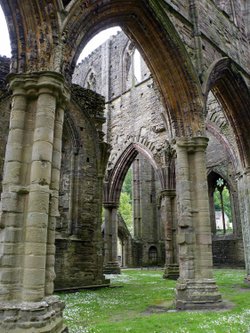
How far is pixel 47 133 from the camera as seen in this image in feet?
14.5

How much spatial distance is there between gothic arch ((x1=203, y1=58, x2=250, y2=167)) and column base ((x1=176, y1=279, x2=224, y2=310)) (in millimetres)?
5358

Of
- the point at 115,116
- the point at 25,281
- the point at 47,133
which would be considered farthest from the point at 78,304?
the point at 115,116

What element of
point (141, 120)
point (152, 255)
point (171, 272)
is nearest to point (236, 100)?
point (171, 272)

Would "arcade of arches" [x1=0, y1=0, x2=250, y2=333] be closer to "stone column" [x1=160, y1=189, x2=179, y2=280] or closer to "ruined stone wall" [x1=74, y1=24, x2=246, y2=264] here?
"stone column" [x1=160, y1=189, x2=179, y2=280]

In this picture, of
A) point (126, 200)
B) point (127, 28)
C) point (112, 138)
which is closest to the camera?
point (127, 28)

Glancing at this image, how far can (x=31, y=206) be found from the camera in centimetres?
408

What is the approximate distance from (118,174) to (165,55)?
1034 cm

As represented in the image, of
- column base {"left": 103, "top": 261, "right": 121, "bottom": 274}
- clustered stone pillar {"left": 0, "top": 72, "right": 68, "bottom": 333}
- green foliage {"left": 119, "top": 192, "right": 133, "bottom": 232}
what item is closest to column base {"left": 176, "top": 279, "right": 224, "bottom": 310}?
clustered stone pillar {"left": 0, "top": 72, "right": 68, "bottom": 333}

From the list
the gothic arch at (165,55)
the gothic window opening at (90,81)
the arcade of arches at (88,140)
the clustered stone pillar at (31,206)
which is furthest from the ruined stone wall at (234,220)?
the clustered stone pillar at (31,206)

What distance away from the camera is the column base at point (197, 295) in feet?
19.8

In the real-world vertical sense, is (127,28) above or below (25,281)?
above

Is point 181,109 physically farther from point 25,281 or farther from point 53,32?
point 25,281

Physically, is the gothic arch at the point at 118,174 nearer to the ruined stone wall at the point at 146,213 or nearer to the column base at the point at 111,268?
the column base at the point at 111,268

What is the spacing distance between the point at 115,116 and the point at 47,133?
15710mm
